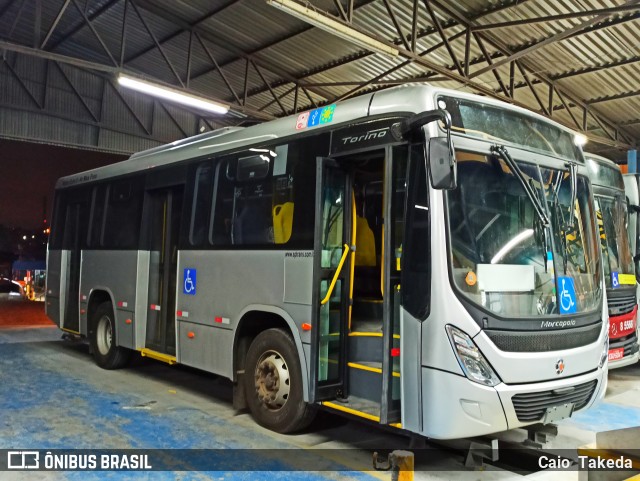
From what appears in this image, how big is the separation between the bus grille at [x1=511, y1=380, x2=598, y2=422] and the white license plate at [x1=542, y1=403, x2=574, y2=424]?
0.03m

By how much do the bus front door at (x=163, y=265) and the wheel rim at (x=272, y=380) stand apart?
1.95m

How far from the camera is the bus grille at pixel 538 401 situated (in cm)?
414

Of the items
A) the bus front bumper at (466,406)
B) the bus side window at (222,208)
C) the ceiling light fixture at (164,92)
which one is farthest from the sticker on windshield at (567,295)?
the ceiling light fixture at (164,92)

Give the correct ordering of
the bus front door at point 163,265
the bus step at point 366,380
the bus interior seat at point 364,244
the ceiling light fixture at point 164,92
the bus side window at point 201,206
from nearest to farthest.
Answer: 1. the bus step at point 366,380
2. the bus interior seat at point 364,244
3. the bus side window at point 201,206
4. the bus front door at point 163,265
5. the ceiling light fixture at point 164,92

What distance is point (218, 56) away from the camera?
1582cm

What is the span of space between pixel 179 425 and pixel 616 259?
6.32 metres

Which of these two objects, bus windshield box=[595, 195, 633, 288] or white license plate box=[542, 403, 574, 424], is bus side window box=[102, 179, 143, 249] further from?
bus windshield box=[595, 195, 633, 288]

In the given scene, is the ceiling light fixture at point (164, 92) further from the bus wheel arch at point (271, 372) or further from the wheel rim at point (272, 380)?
the wheel rim at point (272, 380)

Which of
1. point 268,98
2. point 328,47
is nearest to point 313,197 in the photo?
point 328,47

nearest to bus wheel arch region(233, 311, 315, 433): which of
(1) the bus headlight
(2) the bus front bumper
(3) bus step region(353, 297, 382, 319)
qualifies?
(3) bus step region(353, 297, 382, 319)

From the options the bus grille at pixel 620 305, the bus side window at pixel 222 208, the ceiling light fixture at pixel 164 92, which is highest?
the ceiling light fixture at pixel 164 92

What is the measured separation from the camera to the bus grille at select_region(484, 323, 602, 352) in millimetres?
4098

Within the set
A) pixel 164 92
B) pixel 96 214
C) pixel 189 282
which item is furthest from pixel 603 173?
pixel 164 92

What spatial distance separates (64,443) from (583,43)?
12397 mm
